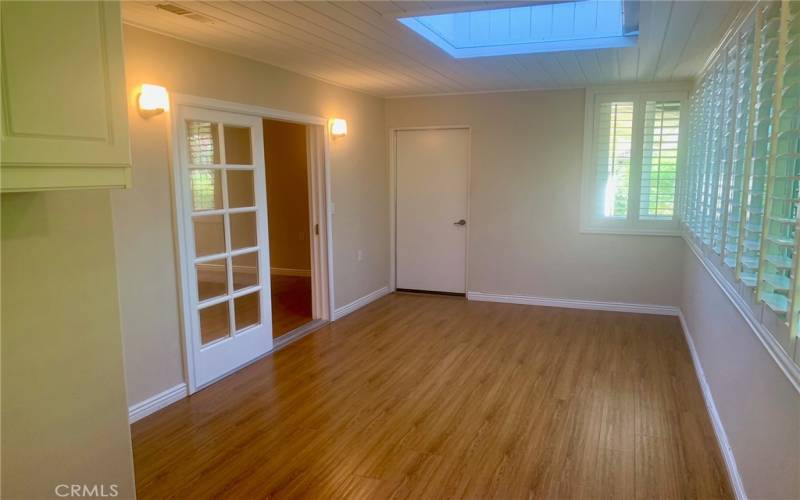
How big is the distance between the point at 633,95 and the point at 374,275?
3344 millimetres

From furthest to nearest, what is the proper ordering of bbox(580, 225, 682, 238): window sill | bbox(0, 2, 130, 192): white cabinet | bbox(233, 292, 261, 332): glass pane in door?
bbox(580, 225, 682, 238): window sill
bbox(233, 292, 261, 332): glass pane in door
bbox(0, 2, 130, 192): white cabinet

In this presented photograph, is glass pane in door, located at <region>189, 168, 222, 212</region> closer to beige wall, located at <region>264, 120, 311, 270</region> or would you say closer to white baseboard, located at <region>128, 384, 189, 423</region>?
white baseboard, located at <region>128, 384, 189, 423</region>

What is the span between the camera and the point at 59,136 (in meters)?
1.31

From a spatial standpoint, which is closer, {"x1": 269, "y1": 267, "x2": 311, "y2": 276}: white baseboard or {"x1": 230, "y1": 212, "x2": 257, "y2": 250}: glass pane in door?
{"x1": 230, "y1": 212, "x2": 257, "y2": 250}: glass pane in door

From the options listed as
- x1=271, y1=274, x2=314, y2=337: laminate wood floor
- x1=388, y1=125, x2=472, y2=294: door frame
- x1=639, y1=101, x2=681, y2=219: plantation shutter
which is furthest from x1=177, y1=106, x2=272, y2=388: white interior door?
x1=639, y1=101, x2=681, y2=219: plantation shutter

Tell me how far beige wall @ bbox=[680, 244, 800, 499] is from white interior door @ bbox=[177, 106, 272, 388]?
10.5 ft

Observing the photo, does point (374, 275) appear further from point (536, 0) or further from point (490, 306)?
point (536, 0)

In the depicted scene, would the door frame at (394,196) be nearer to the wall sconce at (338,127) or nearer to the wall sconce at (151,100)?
the wall sconce at (338,127)

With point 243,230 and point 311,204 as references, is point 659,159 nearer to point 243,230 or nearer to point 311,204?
point 311,204

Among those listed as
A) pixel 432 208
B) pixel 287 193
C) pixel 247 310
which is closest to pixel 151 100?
pixel 247 310

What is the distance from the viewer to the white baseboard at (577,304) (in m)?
5.34

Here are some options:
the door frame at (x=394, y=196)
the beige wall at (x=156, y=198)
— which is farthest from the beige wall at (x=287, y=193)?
the beige wall at (x=156, y=198)

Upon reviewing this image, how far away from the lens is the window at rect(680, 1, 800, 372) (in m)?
1.79

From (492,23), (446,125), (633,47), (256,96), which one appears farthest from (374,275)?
(633,47)
